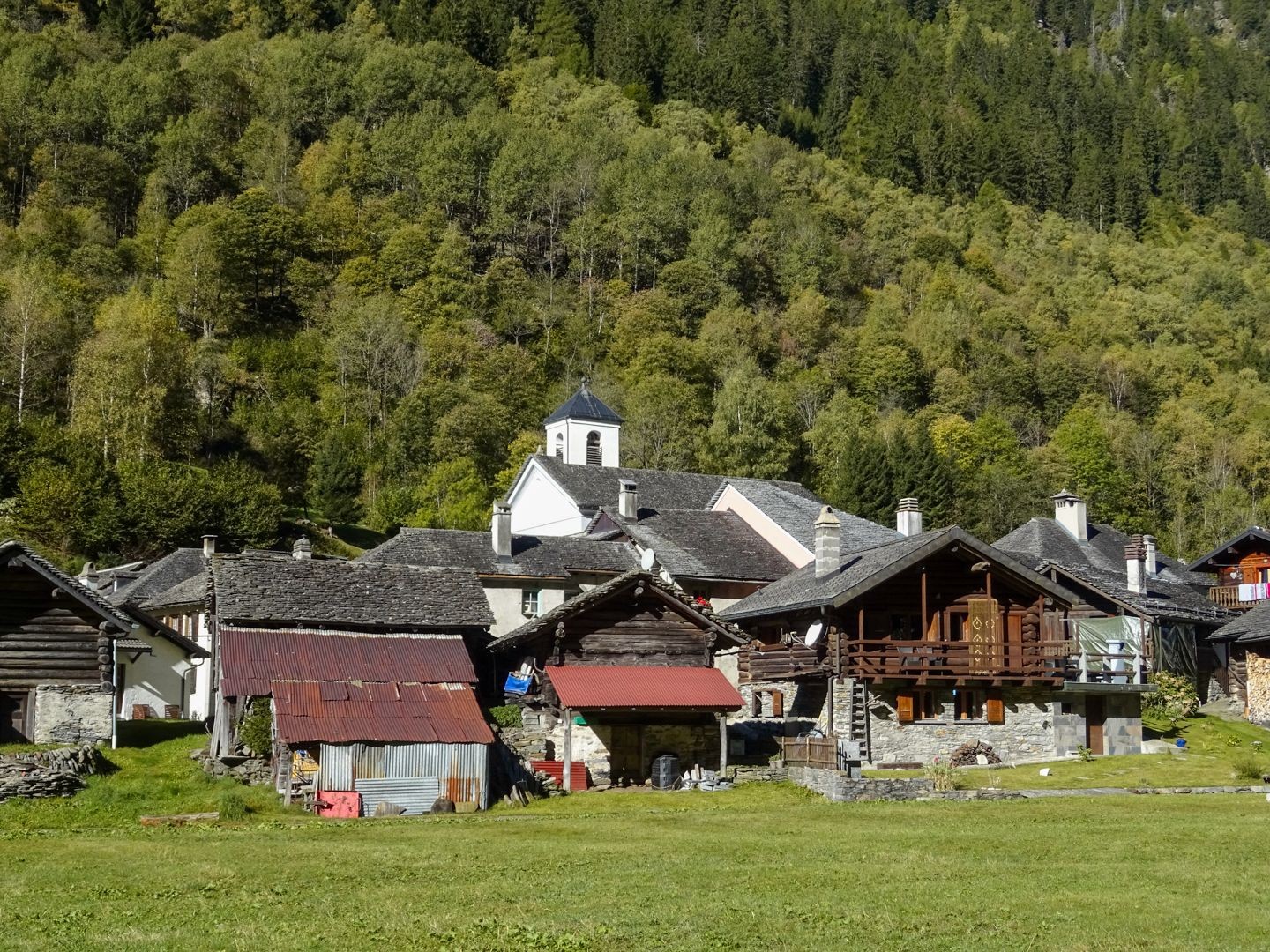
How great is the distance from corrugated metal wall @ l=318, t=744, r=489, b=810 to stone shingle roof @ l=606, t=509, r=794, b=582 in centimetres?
1872

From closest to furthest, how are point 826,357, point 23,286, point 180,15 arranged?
point 23,286
point 826,357
point 180,15

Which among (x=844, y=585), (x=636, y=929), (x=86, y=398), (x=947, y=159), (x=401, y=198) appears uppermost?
(x=947, y=159)

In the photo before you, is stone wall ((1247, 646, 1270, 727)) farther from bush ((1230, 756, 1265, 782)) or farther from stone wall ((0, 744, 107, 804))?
stone wall ((0, 744, 107, 804))

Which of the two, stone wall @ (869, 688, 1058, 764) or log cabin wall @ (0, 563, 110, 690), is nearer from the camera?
log cabin wall @ (0, 563, 110, 690)

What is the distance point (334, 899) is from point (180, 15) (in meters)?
170

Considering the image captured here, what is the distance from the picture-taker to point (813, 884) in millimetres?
20422

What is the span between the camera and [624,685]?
129ft

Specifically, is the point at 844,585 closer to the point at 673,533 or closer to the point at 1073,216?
the point at 673,533

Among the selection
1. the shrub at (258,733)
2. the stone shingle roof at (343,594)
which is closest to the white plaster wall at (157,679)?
the stone shingle roof at (343,594)

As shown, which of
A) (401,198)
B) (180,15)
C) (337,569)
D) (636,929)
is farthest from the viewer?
(180,15)

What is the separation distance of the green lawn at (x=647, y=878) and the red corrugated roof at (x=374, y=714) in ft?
10.3

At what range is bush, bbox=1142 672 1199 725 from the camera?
167 ft

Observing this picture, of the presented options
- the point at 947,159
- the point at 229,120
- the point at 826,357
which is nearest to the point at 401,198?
the point at 229,120

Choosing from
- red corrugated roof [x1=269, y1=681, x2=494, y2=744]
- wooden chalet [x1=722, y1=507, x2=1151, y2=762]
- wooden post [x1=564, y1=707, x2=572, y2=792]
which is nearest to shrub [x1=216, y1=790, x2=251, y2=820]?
red corrugated roof [x1=269, y1=681, x2=494, y2=744]
